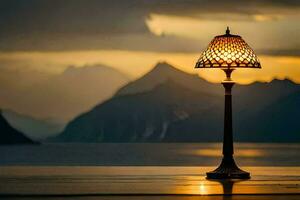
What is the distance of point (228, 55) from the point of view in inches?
364

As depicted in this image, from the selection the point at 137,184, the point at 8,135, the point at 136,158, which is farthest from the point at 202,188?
the point at 8,135

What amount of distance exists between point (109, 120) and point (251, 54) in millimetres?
186726

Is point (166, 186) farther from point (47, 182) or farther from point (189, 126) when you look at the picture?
point (189, 126)

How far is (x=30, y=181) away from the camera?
8.12 meters

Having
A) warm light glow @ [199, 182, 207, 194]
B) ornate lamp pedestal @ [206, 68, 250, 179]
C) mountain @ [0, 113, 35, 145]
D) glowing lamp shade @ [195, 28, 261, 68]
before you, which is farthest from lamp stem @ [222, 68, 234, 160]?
mountain @ [0, 113, 35, 145]

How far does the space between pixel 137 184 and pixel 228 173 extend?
1.42 meters

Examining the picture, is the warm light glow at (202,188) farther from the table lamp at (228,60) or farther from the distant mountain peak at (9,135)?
the distant mountain peak at (9,135)

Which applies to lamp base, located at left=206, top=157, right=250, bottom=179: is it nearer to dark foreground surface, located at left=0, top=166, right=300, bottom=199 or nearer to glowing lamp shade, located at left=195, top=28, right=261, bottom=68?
dark foreground surface, located at left=0, top=166, right=300, bottom=199

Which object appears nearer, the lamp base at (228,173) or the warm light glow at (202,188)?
the warm light glow at (202,188)

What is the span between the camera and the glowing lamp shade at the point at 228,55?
923 cm

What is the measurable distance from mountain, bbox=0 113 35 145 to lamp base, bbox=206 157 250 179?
124 m

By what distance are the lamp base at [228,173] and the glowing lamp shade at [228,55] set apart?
2.86ft

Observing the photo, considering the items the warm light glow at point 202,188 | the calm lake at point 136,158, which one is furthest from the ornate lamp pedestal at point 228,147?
the calm lake at point 136,158

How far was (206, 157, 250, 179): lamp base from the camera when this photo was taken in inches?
352
